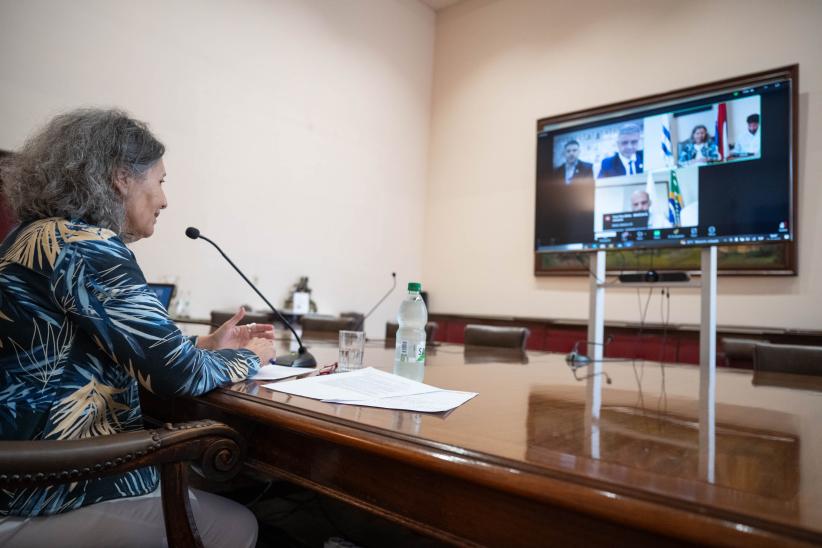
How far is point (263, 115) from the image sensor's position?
458 cm

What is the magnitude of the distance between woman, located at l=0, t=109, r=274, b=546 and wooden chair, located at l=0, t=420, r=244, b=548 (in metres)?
0.16

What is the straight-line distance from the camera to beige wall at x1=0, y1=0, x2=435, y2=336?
347 cm

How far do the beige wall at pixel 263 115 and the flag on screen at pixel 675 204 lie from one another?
320 centimetres

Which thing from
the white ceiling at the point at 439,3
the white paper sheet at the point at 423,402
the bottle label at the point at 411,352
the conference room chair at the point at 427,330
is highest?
the white ceiling at the point at 439,3

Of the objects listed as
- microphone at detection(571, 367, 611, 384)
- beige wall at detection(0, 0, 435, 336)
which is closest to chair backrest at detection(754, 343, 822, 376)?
microphone at detection(571, 367, 611, 384)

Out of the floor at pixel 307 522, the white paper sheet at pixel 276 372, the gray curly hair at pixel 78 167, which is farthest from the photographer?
the floor at pixel 307 522

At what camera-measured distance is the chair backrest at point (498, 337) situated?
2.79 meters

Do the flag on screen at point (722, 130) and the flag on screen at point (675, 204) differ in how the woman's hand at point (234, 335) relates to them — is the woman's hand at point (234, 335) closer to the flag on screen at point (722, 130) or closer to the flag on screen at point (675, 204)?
the flag on screen at point (675, 204)

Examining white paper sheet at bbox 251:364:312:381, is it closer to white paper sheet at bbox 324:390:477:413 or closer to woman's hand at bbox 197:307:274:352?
woman's hand at bbox 197:307:274:352

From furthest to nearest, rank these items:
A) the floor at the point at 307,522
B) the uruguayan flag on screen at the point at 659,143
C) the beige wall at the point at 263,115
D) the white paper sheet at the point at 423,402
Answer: the beige wall at the point at 263,115 < the uruguayan flag on screen at the point at 659,143 < the floor at the point at 307,522 < the white paper sheet at the point at 423,402

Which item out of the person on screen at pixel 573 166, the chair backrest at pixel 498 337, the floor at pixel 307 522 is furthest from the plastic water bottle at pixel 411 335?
the person on screen at pixel 573 166

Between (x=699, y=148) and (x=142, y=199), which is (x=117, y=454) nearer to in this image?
(x=142, y=199)

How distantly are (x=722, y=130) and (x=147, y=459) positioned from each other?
3.24 meters

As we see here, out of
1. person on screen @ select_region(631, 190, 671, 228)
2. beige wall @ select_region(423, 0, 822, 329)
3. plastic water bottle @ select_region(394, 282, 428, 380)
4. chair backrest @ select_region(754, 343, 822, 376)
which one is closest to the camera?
plastic water bottle @ select_region(394, 282, 428, 380)
